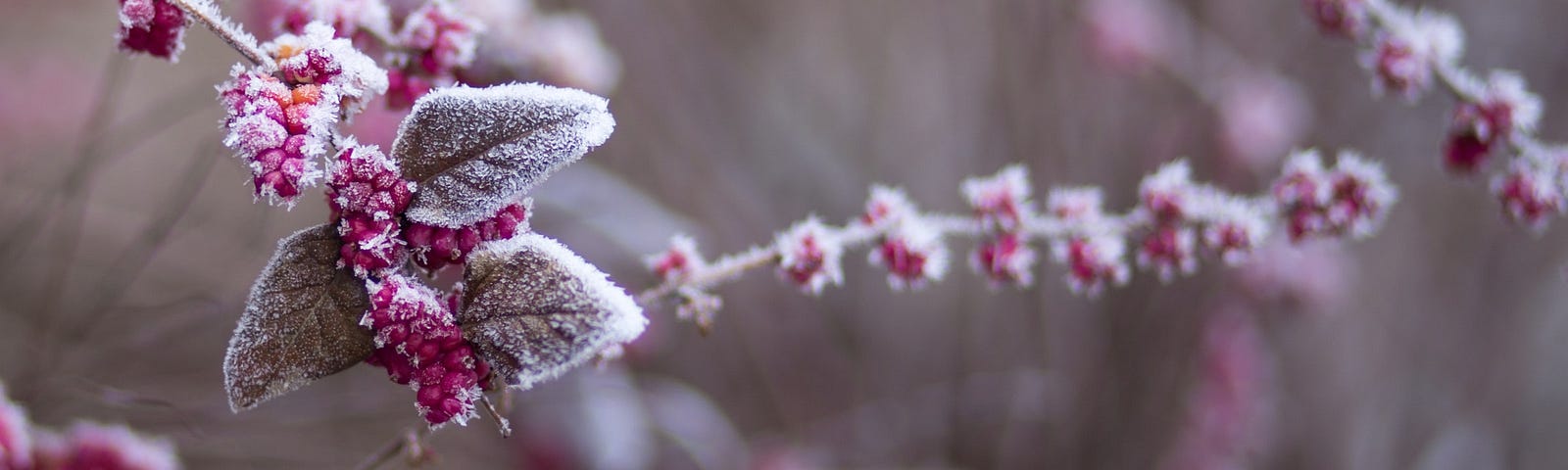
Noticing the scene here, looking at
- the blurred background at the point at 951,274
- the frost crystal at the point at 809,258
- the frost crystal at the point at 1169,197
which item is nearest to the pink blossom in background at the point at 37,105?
the blurred background at the point at 951,274

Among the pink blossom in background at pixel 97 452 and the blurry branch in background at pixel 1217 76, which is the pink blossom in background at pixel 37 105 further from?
the blurry branch in background at pixel 1217 76

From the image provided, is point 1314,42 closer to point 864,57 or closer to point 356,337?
point 864,57

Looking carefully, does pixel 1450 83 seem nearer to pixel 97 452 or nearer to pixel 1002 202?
pixel 1002 202

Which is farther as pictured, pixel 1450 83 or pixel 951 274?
pixel 951 274

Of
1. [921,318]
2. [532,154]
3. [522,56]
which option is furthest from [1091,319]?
[532,154]

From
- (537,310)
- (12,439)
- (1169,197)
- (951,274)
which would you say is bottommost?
(12,439)

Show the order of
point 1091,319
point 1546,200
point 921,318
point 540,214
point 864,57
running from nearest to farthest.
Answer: point 1546,200
point 540,214
point 1091,319
point 921,318
point 864,57

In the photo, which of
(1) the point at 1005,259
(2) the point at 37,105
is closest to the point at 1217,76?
(1) the point at 1005,259
